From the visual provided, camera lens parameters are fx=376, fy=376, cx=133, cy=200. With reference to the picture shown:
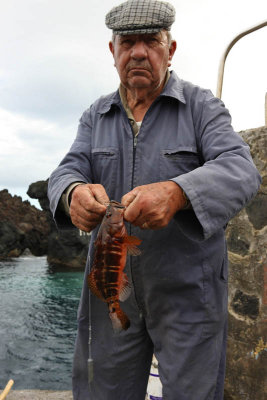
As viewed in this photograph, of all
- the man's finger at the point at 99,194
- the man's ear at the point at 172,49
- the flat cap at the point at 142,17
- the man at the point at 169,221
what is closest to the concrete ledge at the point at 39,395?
the man at the point at 169,221

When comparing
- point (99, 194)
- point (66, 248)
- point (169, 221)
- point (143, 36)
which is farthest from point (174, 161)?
point (66, 248)

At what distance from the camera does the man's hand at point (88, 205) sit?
1.78m

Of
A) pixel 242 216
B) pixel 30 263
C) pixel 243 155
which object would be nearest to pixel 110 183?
pixel 243 155

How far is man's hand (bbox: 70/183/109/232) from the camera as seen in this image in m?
1.78

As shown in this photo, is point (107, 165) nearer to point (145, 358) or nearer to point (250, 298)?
point (145, 358)

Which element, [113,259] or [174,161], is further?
[174,161]

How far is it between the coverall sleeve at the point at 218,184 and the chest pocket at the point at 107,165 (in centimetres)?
52

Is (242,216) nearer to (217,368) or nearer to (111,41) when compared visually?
(217,368)

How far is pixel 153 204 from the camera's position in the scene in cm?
164

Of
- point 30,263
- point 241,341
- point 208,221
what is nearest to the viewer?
point 208,221

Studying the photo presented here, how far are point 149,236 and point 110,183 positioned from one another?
389 mm

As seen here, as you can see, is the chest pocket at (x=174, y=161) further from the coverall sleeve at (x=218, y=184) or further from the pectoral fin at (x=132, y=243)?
the pectoral fin at (x=132, y=243)

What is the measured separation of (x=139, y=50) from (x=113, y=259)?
1.12 m

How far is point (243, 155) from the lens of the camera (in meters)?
1.88
